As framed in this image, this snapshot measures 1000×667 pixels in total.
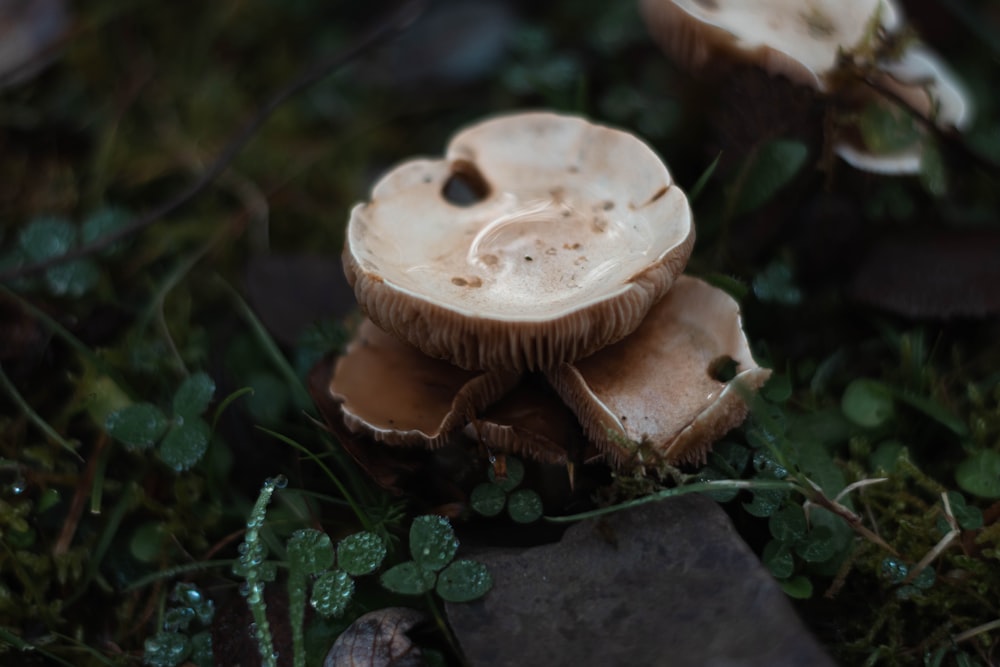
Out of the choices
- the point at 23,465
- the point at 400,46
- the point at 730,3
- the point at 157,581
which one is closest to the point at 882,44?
the point at 730,3

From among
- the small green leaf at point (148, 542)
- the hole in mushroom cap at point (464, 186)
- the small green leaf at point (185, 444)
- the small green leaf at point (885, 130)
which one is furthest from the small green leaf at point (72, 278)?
the small green leaf at point (885, 130)

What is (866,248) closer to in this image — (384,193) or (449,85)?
(384,193)

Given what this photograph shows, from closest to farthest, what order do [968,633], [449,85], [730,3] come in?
1. [968,633]
2. [730,3]
3. [449,85]

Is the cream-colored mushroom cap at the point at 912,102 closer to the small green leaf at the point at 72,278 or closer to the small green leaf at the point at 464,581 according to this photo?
the small green leaf at the point at 464,581

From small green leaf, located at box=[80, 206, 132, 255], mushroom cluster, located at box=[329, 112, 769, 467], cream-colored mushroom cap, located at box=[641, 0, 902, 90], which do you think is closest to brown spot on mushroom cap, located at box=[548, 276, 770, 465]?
mushroom cluster, located at box=[329, 112, 769, 467]

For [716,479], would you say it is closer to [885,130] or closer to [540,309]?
[540,309]

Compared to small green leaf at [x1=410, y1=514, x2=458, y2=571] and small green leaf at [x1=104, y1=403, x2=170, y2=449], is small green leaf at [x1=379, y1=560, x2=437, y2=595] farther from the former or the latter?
small green leaf at [x1=104, y1=403, x2=170, y2=449]
